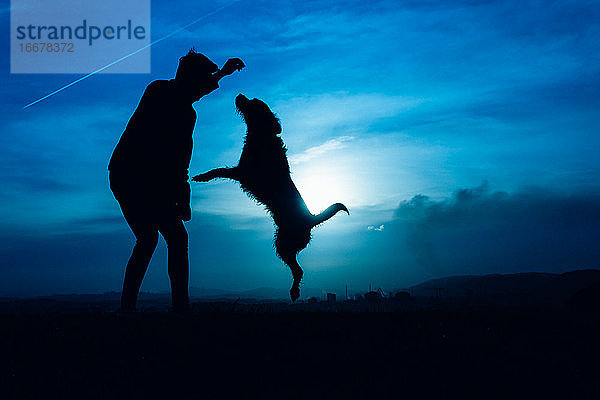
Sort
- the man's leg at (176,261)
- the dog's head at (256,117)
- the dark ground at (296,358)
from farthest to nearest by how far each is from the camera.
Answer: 1. the dog's head at (256,117)
2. the man's leg at (176,261)
3. the dark ground at (296,358)

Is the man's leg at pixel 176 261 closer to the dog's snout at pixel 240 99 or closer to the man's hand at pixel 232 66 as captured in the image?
the dog's snout at pixel 240 99

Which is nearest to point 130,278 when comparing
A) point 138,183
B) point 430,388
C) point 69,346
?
point 138,183

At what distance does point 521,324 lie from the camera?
5.90 meters

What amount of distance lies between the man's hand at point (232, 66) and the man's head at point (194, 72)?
0.86 feet

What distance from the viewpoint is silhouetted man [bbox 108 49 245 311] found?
7301 millimetres

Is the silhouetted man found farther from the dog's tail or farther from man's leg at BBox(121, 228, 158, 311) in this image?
the dog's tail

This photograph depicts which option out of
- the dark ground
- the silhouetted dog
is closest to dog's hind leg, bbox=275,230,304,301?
the silhouetted dog

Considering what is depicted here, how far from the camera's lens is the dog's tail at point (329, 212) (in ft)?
27.6

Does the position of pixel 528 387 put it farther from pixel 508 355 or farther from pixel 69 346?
pixel 69 346

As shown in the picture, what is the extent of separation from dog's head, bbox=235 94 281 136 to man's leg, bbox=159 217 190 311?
1946mm

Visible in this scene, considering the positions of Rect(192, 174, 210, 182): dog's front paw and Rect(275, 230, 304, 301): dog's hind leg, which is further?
Rect(192, 174, 210, 182): dog's front paw

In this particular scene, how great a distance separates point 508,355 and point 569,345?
35.6 inches

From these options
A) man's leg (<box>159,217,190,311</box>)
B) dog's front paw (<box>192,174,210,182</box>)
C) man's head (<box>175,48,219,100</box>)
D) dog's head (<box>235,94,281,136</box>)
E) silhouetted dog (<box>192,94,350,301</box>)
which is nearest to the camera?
man's leg (<box>159,217,190,311</box>)

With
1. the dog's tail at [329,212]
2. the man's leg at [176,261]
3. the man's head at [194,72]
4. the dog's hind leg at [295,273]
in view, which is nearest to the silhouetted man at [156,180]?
the man's leg at [176,261]
